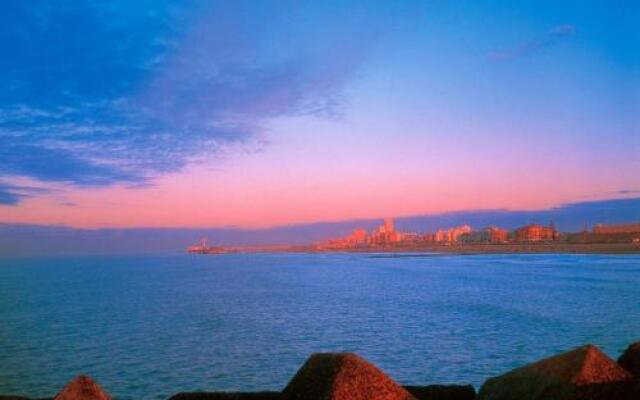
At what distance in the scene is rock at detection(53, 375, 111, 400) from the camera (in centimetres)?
1118

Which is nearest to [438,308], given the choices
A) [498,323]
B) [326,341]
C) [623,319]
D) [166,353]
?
[498,323]

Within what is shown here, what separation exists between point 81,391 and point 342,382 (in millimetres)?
5727

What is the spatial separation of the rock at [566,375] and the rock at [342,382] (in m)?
2.65

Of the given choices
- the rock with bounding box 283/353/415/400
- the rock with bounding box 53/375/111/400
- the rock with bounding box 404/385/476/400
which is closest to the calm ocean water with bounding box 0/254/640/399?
the rock with bounding box 404/385/476/400

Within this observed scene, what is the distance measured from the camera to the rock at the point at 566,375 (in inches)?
381

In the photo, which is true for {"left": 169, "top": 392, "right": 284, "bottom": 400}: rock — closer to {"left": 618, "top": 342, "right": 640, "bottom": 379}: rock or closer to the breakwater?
the breakwater

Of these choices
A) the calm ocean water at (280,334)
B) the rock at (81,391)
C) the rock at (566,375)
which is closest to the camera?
the rock at (566,375)

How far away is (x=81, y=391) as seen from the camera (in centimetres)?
1136

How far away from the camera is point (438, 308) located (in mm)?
57625

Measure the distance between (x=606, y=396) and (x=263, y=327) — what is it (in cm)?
3835

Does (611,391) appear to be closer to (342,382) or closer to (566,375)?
(566,375)

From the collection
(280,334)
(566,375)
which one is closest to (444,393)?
(566,375)

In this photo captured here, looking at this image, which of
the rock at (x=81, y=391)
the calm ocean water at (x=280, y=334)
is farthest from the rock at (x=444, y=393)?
the calm ocean water at (x=280, y=334)

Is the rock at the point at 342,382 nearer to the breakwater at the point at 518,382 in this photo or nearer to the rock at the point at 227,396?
the breakwater at the point at 518,382
